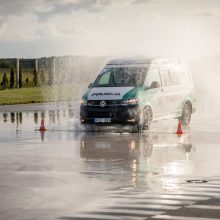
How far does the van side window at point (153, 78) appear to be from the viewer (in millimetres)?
25484

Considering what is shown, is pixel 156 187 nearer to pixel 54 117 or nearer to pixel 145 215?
pixel 145 215

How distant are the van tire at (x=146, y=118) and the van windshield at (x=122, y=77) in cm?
78

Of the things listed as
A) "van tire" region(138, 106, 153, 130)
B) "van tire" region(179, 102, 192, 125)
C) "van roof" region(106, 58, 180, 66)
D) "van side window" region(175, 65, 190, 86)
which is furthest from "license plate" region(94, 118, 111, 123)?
"van tire" region(179, 102, 192, 125)

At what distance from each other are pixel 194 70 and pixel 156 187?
78.4m

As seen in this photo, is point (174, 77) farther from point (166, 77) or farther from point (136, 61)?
point (136, 61)

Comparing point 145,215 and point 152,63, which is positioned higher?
point 152,63

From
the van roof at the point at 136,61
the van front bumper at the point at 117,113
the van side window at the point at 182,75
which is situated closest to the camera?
the van front bumper at the point at 117,113

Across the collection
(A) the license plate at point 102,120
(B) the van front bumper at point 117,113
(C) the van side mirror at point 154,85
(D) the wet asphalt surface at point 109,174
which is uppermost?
(C) the van side mirror at point 154,85

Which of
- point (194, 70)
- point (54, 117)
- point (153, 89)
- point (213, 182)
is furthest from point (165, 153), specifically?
point (194, 70)

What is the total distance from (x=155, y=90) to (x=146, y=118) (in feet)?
3.20

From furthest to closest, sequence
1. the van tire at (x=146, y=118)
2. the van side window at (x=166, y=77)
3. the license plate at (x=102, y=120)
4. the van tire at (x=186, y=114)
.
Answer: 1. the van tire at (x=186, y=114)
2. the van side window at (x=166, y=77)
3. the van tire at (x=146, y=118)
4. the license plate at (x=102, y=120)

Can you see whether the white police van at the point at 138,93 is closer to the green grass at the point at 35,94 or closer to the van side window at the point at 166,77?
the van side window at the point at 166,77

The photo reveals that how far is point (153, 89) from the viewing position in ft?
83.7

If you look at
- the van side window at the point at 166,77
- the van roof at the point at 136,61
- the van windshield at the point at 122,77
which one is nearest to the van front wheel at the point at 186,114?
the van side window at the point at 166,77
